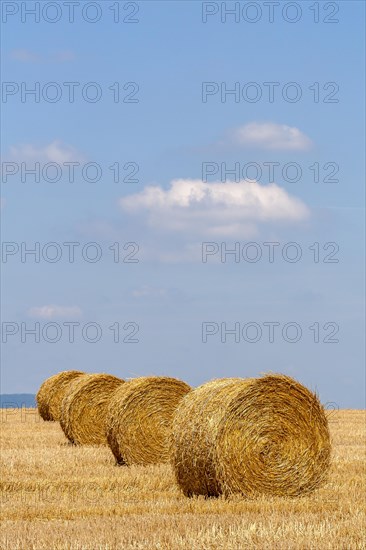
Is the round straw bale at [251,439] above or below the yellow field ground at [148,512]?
above

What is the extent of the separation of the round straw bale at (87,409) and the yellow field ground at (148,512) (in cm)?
380

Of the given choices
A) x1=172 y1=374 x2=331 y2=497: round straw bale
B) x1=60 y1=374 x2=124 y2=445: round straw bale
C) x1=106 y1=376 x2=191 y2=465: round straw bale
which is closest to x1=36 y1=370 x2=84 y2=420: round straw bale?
x1=60 y1=374 x2=124 y2=445: round straw bale

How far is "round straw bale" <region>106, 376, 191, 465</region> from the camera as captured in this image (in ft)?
55.3

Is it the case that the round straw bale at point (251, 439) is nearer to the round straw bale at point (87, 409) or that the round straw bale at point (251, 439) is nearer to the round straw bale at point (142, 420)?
the round straw bale at point (142, 420)

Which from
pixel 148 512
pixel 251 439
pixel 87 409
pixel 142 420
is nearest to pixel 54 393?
pixel 87 409

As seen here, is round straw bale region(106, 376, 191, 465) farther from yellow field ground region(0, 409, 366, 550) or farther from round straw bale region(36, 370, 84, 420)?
round straw bale region(36, 370, 84, 420)

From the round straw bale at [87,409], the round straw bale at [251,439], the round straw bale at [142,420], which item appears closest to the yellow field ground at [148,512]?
the round straw bale at [251,439]

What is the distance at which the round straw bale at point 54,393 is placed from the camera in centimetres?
2838

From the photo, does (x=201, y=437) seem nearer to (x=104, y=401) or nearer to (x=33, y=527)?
(x=33, y=527)

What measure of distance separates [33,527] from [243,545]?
2.31m

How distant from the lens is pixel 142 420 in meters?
17.2

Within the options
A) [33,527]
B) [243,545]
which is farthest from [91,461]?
[243,545]

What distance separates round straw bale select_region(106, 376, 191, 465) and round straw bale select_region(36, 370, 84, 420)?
11.1m

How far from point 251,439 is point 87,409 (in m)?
9.26
